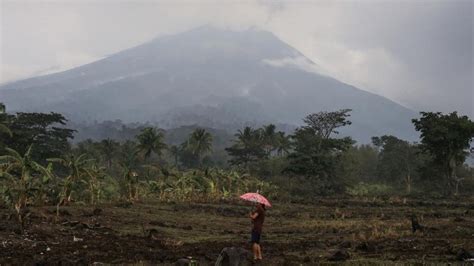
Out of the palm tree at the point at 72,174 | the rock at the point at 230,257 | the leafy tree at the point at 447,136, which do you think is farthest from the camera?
the leafy tree at the point at 447,136

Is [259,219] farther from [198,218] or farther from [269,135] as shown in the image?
[269,135]

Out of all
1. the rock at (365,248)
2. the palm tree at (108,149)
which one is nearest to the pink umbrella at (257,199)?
the rock at (365,248)

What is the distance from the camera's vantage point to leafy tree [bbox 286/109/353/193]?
57156mm

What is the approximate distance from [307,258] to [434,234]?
7.55m

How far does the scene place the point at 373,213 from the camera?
30.6 metres

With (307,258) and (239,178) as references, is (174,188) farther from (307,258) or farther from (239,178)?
(307,258)

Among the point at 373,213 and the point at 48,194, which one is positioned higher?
the point at 48,194

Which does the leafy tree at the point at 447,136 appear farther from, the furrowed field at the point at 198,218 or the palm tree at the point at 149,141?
the palm tree at the point at 149,141

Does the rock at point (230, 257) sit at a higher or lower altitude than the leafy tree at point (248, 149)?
lower

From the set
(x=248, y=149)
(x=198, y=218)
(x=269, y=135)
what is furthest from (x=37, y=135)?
(x=198, y=218)

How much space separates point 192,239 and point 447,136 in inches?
1433

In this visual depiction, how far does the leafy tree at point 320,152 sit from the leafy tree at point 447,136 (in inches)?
455

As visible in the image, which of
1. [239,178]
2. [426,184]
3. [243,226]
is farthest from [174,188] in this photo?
[426,184]

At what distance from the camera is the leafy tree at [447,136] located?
4784cm
